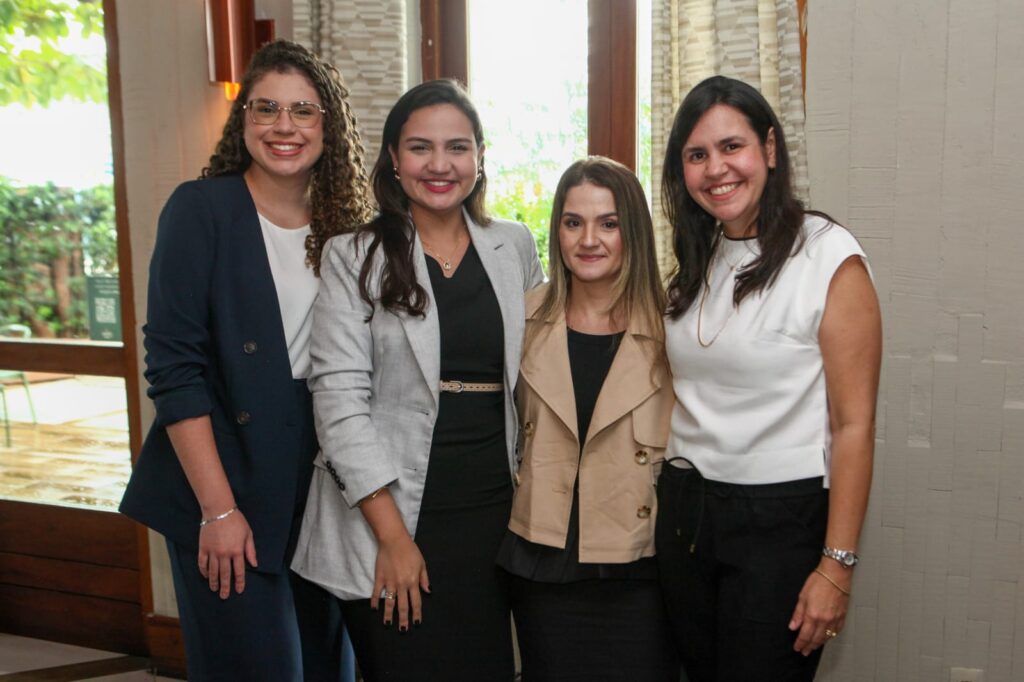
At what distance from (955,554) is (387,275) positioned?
1.53m

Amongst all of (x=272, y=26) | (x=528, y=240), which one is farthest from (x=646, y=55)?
(x=272, y=26)

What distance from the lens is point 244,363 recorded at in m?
1.76

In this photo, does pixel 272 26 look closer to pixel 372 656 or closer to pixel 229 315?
pixel 229 315

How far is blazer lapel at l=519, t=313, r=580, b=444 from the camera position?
1767 mm

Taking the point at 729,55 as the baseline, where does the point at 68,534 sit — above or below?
below

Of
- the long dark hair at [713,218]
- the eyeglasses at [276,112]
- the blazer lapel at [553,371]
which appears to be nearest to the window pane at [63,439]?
the eyeglasses at [276,112]

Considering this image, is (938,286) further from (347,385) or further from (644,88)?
(347,385)

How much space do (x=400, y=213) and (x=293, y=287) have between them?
27 cm

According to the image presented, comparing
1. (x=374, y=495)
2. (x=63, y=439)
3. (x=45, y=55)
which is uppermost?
(x=45, y=55)

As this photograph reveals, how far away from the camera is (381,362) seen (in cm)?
174

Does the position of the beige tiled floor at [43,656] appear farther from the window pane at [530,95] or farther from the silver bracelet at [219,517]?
the window pane at [530,95]

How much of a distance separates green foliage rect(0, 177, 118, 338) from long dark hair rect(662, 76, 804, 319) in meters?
2.11

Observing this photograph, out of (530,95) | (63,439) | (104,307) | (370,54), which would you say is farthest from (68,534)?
(530,95)

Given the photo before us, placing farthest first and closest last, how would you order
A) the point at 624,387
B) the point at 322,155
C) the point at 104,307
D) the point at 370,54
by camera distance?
the point at 104,307 → the point at 370,54 → the point at 322,155 → the point at 624,387
